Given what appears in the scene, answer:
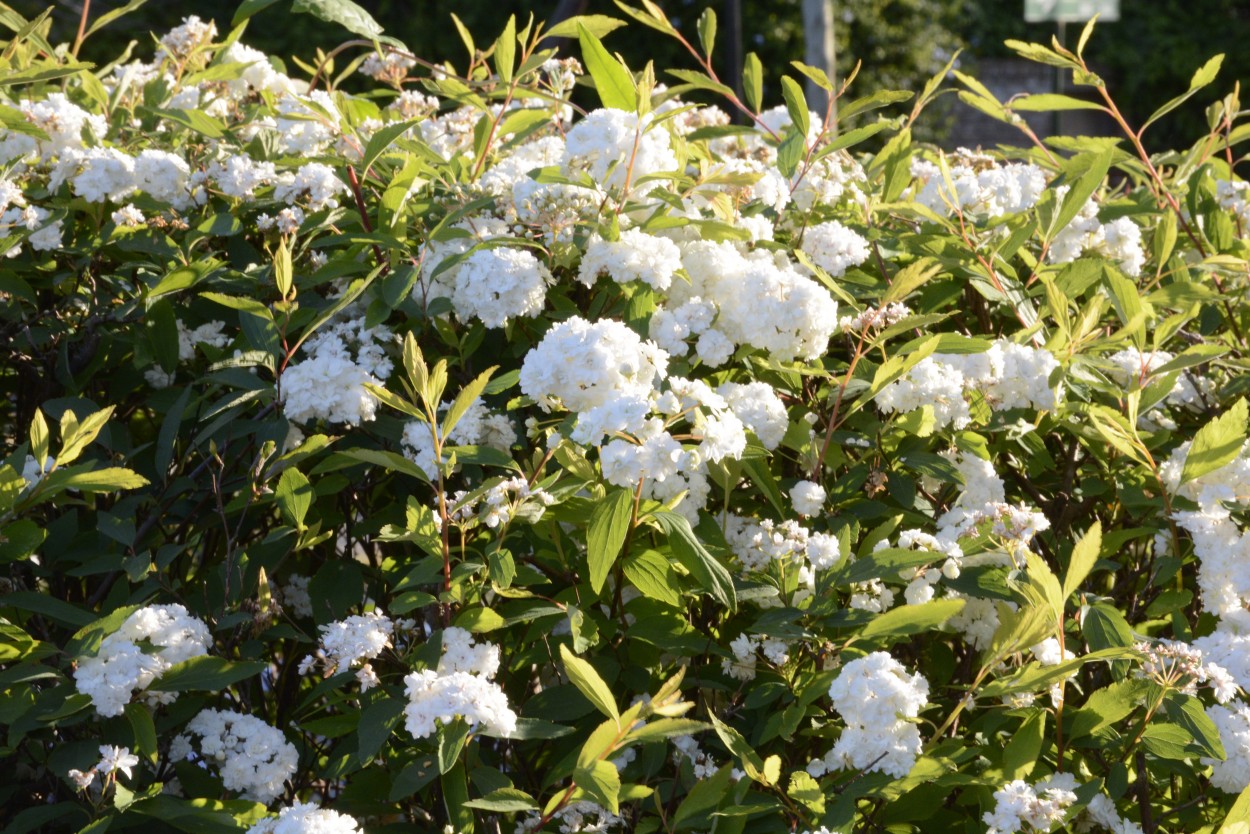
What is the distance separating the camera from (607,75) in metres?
2.01

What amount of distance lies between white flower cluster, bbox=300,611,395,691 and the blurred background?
1247 cm

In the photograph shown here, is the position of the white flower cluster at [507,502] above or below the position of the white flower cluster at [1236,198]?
below

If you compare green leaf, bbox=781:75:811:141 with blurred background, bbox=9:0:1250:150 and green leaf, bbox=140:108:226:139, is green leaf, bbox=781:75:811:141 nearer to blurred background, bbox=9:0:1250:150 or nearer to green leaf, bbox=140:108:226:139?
green leaf, bbox=140:108:226:139

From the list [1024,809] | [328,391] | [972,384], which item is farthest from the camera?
[972,384]

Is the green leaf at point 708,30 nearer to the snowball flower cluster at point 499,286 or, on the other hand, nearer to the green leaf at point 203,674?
the snowball flower cluster at point 499,286

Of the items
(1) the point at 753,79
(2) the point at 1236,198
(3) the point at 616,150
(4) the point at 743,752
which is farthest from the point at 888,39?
(4) the point at 743,752

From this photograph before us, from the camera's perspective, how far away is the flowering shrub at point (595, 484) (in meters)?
A: 1.50

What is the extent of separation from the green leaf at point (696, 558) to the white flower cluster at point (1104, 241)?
111 centimetres

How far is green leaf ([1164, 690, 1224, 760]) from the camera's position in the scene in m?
1.50

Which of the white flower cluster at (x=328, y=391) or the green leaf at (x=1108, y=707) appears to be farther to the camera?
the white flower cluster at (x=328, y=391)

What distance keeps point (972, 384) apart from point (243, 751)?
109cm

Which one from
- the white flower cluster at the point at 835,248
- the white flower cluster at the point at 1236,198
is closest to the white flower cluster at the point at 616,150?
the white flower cluster at the point at 835,248

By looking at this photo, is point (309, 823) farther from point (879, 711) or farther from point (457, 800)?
point (879, 711)

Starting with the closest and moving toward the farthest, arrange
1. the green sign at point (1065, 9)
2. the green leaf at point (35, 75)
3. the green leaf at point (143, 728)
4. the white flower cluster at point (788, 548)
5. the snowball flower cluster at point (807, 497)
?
the green leaf at point (143, 728)
the white flower cluster at point (788, 548)
the snowball flower cluster at point (807, 497)
the green leaf at point (35, 75)
the green sign at point (1065, 9)
